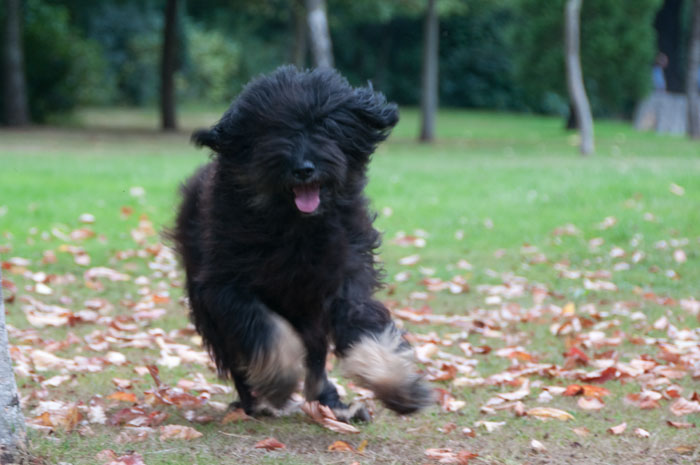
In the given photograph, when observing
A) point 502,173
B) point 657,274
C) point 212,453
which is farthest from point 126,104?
point 212,453

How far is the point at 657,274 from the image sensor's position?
8609 millimetres

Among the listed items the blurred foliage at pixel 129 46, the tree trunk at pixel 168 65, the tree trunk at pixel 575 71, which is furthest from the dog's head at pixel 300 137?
the blurred foliage at pixel 129 46

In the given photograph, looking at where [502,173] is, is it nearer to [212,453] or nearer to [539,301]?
[539,301]

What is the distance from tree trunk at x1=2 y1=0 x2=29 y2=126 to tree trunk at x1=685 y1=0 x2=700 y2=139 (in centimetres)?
1792

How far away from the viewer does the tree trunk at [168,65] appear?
88.5 ft

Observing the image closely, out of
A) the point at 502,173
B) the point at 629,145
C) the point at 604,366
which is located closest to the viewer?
the point at 604,366

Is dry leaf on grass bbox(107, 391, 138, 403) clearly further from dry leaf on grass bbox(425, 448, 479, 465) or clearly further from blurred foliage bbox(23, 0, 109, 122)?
blurred foliage bbox(23, 0, 109, 122)

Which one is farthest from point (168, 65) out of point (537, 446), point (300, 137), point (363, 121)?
point (537, 446)

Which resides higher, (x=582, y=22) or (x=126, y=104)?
(x=582, y=22)

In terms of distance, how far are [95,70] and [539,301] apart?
1275 inches

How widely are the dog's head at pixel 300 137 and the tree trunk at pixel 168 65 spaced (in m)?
23.4

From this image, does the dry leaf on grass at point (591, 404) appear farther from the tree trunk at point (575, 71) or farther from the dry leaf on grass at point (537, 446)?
the tree trunk at point (575, 71)

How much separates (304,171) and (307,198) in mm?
135

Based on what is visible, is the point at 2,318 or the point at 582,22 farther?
the point at 582,22
